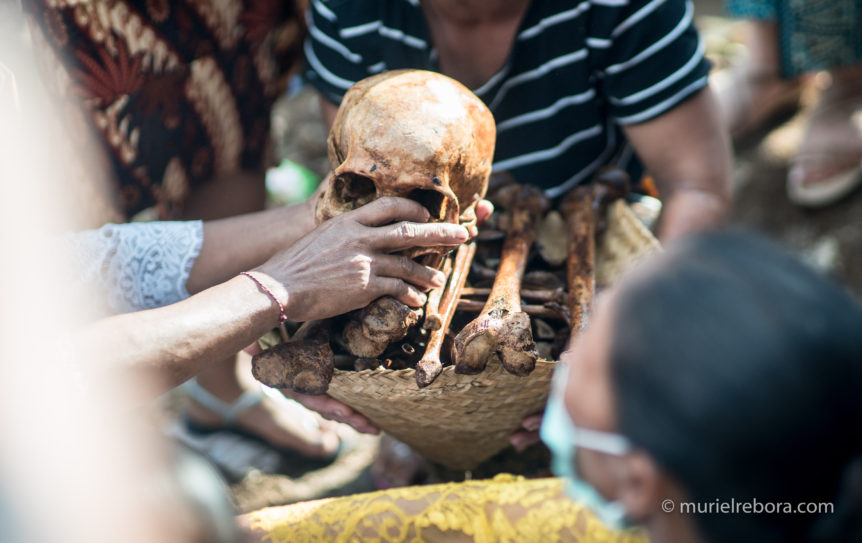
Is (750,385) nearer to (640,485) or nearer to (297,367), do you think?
(640,485)

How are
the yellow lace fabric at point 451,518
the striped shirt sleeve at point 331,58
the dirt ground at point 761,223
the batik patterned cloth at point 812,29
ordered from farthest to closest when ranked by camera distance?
the batik patterned cloth at point 812,29 → the dirt ground at point 761,223 → the striped shirt sleeve at point 331,58 → the yellow lace fabric at point 451,518

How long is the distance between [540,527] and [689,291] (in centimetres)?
65

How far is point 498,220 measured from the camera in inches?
66.4

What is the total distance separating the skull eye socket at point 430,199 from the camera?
140cm

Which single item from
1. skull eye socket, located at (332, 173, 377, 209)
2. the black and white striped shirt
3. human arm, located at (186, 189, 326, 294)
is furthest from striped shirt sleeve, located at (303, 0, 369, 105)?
skull eye socket, located at (332, 173, 377, 209)

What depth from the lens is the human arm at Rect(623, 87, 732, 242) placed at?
1.75 metres

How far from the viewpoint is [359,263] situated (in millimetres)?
1290

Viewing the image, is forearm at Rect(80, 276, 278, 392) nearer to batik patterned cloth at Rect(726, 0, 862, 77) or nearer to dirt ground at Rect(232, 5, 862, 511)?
dirt ground at Rect(232, 5, 862, 511)

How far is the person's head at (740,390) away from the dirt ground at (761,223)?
1.68 metres

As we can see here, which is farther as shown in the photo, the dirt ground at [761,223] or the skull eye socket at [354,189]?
the dirt ground at [761,223]

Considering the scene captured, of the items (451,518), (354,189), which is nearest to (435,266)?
(354,189)

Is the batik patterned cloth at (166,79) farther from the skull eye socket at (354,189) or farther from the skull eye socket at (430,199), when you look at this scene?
the skull eye socket at (430,199)

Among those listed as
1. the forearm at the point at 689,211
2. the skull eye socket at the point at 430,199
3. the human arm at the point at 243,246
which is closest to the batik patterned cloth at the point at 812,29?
the forearm at the point at 689,211

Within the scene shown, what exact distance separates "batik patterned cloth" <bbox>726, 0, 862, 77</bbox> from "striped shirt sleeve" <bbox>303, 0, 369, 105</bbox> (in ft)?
7.32
